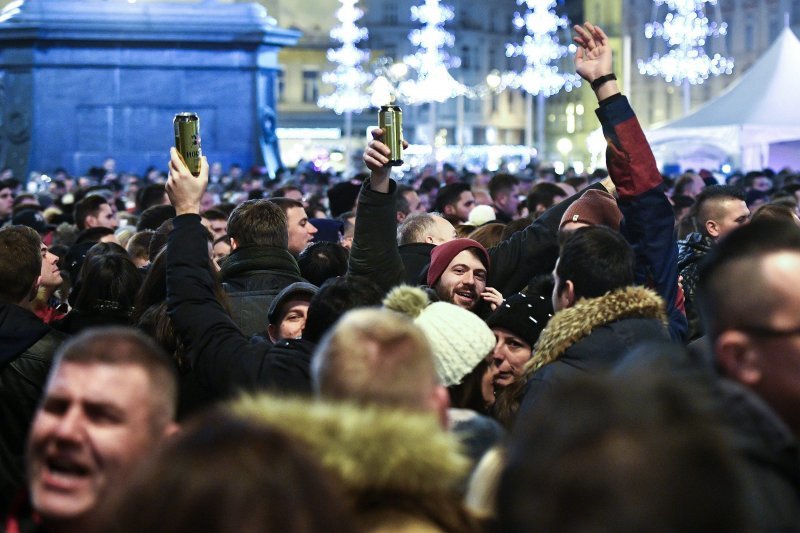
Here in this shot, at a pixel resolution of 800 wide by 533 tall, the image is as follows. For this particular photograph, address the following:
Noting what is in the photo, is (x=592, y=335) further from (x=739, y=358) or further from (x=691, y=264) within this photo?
(x=691, y=264)

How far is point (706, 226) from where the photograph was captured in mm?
8969

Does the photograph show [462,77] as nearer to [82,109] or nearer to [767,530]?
[82,109]

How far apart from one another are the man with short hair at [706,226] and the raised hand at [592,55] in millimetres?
1958

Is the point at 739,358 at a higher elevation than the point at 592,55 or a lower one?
lower

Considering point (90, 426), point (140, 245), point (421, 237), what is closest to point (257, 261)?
point (421, 237)

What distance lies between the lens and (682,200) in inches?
578

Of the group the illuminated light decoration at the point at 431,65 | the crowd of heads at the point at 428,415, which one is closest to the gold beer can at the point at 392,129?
the crowd of heads at the point at 428,415

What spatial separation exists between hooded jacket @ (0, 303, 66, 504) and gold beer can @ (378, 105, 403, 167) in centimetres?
152

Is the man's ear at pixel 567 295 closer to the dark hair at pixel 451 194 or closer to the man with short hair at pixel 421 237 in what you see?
the man with short hair at pixel 421 237

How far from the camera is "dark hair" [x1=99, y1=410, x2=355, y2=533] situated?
2.37m

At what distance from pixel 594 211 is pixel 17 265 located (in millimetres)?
2506

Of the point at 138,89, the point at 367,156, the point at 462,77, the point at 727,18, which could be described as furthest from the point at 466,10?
the point at 367,156

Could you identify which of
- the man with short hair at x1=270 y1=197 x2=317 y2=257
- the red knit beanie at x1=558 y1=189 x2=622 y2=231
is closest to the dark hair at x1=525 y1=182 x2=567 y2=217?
the man with short hair at x1=270 y1=197 x2=317 y2=257

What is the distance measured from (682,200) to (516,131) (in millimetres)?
91903
